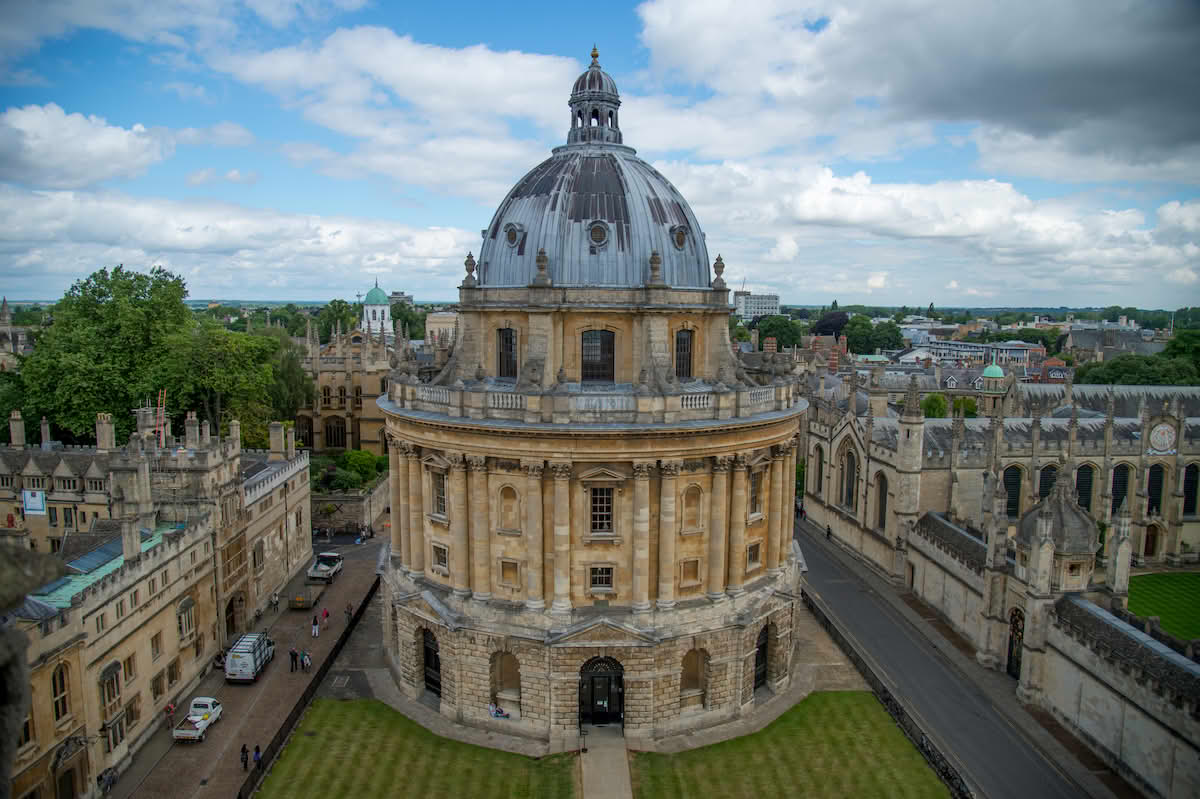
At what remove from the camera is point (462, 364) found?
131ft

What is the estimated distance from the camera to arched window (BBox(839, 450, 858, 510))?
62.8 meters

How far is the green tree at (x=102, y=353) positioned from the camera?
61875 millimetres

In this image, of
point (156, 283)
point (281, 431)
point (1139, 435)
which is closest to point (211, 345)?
point (156, 283)

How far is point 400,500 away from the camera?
40.9 m

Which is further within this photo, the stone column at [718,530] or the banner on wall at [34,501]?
the banner on wall at [34,501]

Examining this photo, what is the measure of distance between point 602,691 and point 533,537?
765cm

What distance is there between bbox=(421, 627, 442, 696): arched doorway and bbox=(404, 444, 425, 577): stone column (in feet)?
9.91

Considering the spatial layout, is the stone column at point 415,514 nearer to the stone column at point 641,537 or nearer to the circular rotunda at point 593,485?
the circular rotunda at point 593,485

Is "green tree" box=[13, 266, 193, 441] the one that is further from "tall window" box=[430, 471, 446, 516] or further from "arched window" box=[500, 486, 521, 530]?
"arched window" box=[500, 486, 521, 530]

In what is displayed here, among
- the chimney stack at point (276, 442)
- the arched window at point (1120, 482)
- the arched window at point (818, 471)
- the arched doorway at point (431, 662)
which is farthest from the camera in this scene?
the arched window at point (818, 471)

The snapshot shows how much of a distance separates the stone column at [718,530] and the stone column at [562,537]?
6448 millimetres

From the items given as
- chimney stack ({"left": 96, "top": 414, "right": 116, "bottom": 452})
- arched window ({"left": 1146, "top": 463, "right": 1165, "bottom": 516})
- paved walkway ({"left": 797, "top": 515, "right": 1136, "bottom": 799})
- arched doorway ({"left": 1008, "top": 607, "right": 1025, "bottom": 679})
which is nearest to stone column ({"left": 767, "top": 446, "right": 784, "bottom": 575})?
paved walkway ({"left": 797, "top": 515, "right": 1136, "bottom": 799})

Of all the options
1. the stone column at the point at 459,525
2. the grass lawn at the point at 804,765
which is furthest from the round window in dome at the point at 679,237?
Result: the grass lawn at the point at 804,765

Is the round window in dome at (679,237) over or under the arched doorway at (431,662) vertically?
over
